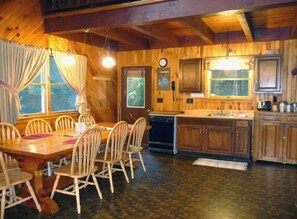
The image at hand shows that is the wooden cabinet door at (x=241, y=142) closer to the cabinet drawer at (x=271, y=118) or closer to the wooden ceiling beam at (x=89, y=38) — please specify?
the cabinet drawer at (x=271, y=118)

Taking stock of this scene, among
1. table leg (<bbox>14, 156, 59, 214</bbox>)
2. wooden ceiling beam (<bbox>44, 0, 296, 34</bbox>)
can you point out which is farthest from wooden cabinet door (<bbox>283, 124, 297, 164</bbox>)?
table leg (<bbox>14, 156, 59, 214</bbox>)

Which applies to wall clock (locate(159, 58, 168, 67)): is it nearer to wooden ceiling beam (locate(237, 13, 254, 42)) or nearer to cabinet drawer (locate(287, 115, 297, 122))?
wooden ceiling beam (locate(237, 13, 254, 42))

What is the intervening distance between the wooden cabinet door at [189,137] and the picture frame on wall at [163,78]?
1.15 meters

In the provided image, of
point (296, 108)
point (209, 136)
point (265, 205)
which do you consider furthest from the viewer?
point (209, 136)

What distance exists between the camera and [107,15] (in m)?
4.02

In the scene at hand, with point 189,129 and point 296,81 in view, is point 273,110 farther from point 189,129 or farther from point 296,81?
point 189,129

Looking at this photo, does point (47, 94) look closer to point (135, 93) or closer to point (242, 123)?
point (135, 93)

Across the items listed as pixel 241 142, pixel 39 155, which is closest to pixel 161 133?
pixel 241 142

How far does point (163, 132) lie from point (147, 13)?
2797mm

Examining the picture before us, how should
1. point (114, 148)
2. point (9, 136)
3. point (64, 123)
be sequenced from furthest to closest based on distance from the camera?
1. point (64, 123)
2. point (114, 148)
3. point (9, 136)

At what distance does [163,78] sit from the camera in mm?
6344

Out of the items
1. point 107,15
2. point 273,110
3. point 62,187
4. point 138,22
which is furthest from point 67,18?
point 273,110

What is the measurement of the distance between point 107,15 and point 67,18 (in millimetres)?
793

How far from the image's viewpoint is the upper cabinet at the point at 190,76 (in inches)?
229
